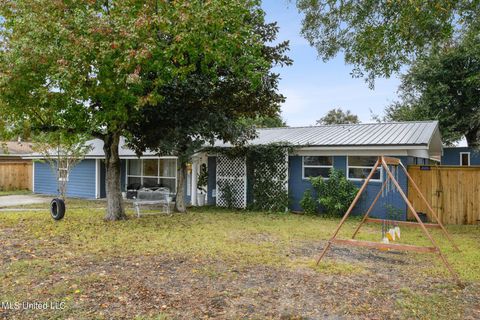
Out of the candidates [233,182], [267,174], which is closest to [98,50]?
[267,174]

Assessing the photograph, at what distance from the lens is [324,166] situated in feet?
44.8

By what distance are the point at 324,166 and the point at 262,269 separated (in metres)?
7.96

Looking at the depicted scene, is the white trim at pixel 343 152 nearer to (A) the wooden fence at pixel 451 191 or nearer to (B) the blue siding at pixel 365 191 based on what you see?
(B) the blue siding at pixel 365 191

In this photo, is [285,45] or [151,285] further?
[285,45]

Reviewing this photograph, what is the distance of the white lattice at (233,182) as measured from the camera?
49.9 ft

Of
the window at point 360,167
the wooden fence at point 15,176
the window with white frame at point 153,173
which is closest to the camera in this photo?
the window at point 360,167

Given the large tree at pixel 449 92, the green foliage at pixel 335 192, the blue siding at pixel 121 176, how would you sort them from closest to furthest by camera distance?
the green foliage at pixel 335 192 < the blue siding at pixel 121 176 < the large tree at pixel 449 92

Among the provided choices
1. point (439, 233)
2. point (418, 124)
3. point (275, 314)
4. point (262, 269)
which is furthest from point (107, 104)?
point (418, 124)

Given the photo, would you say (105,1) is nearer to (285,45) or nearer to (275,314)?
(285,45)

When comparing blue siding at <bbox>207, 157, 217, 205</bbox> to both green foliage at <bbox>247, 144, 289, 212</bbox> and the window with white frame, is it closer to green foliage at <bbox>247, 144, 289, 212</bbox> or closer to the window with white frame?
green foliage at <bbox>247, 144, 289, 212</bbox>

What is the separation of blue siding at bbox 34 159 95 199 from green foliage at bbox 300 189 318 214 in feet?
39.5

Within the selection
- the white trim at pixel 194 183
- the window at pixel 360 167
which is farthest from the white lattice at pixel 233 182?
the window at pixel 360 167

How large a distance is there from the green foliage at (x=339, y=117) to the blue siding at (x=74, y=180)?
1255 inches

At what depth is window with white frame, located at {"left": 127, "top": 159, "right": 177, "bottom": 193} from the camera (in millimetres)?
18078
